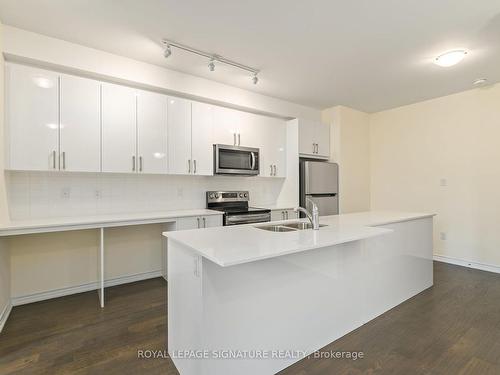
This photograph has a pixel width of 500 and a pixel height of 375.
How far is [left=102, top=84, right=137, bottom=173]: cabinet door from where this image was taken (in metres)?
2.79

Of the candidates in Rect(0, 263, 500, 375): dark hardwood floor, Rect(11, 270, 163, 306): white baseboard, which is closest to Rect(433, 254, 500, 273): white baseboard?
Rect(0, 263, 500, 375): dark hardwood floor

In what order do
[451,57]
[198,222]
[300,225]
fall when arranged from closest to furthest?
A: [300,225]
[451,57]
[198,222]

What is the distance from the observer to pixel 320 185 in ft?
14.1

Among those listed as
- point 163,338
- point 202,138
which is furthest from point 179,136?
point 163,338

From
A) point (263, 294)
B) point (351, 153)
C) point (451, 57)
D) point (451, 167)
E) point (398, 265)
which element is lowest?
point (398, 265)

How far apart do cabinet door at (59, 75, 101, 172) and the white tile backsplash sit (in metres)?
0.36

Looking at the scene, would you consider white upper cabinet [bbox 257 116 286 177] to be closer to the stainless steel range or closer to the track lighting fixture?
the stainless steel range

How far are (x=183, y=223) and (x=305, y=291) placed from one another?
172 centimetres

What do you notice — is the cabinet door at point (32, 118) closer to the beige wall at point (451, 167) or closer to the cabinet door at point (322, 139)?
the cabinet door at point (322, 139)

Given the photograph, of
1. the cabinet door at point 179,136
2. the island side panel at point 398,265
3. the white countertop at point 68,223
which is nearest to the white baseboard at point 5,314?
the white countertop at point 68,223

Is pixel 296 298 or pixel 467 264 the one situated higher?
pixel 296 298

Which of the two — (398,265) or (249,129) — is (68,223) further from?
(398,265)

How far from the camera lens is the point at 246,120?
3883 millimetres

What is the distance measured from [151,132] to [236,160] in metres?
1.17
